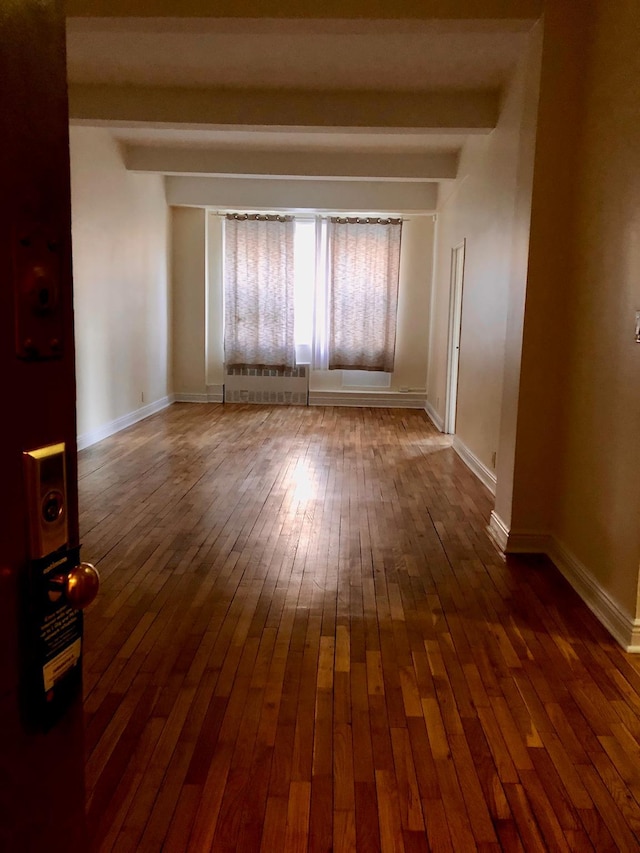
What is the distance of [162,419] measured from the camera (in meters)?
7.61

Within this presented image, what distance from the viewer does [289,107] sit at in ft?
15.7

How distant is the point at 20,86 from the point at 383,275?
8.31 m

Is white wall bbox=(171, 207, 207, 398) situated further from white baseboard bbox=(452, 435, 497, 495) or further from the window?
white baseboard bbox=(452, 435, 497, 495)

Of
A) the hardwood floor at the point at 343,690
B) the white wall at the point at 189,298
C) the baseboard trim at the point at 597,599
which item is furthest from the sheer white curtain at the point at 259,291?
the baseboard trim at the point at 597,599

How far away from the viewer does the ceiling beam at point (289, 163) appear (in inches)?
262

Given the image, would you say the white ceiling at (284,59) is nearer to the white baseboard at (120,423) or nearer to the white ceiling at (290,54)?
the white ceiling at (290,54)

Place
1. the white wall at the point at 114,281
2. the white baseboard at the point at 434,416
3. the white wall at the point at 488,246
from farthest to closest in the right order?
1. the white baseboard at the point at 434,416
2. the white wall at the point at 114,281
3. the white wall at the point at 488,246

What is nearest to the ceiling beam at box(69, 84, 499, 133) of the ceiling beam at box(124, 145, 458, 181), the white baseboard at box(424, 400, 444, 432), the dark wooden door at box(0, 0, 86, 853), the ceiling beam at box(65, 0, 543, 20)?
the ceiling beam at box(65, 0, 543, 20)

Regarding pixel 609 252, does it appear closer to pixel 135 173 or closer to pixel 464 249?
pixel 464 249

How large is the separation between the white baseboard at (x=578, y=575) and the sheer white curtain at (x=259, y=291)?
5.44 m

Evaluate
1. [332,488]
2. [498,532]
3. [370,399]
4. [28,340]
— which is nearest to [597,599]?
[498,532]

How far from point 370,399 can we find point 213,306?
2480mm

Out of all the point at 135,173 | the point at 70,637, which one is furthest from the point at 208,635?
the point at 135,173

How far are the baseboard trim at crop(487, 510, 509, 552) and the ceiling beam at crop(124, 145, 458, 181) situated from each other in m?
4.17
